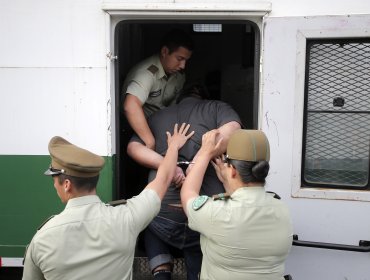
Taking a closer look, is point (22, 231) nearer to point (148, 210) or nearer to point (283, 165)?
point (148, 210)

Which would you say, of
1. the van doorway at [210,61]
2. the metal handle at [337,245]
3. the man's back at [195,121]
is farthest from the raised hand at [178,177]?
the van doorway at [210,61]

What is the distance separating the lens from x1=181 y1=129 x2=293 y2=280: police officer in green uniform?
1.64 m

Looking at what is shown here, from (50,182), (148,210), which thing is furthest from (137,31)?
(148,210)

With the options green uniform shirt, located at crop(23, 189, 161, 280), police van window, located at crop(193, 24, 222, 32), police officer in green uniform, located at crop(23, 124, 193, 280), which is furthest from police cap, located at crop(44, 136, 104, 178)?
police van window, located at crop(193, 24, 222, 32)

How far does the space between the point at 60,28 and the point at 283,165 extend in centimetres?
151

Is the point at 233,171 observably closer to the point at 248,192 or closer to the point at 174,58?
the point at 248,192

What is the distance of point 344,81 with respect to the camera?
2.20 metres

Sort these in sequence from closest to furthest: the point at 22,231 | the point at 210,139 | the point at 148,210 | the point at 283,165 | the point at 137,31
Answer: the point at 148,210, the point at 210,139, the point at 283,165, the point at 22,231, the point at 137,31

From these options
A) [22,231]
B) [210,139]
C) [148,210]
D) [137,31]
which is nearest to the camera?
[148,210]

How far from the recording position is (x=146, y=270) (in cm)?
254

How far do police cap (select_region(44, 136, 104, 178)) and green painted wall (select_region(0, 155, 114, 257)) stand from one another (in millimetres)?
746

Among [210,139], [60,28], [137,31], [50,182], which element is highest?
[137,31]

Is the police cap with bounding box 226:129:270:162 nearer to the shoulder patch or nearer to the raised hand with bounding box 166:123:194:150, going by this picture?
the shoulder patch

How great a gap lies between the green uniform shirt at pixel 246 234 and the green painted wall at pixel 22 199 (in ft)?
2.86
